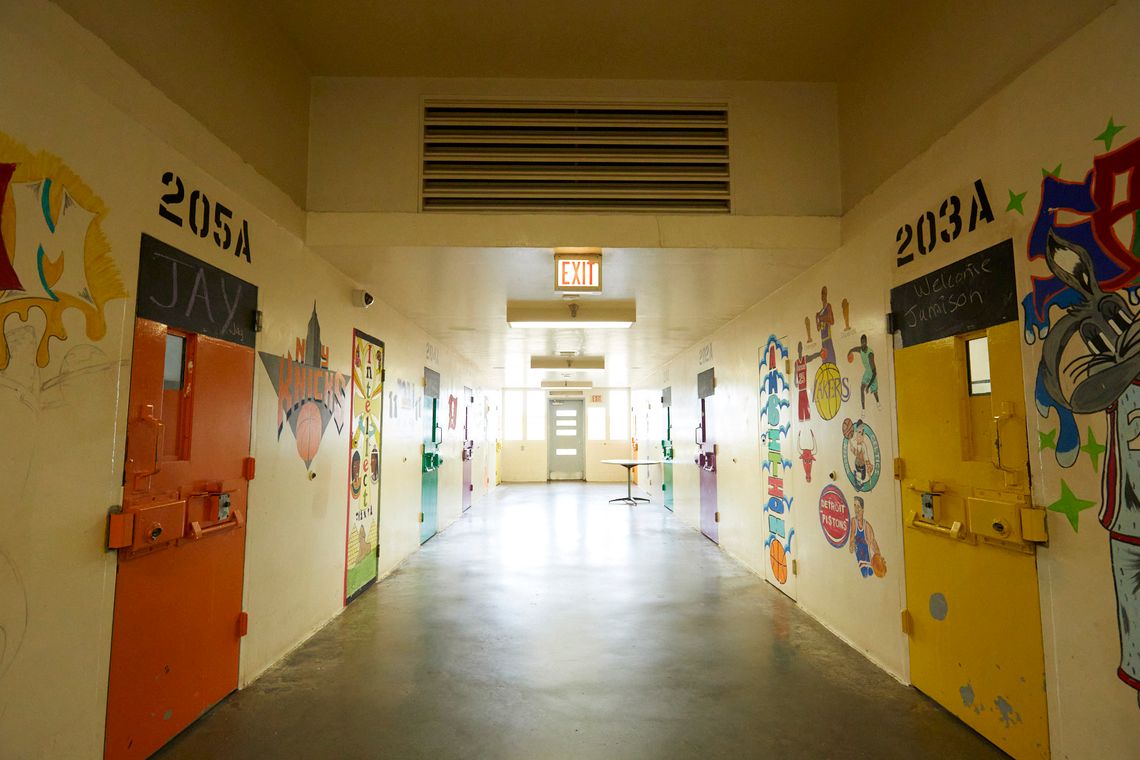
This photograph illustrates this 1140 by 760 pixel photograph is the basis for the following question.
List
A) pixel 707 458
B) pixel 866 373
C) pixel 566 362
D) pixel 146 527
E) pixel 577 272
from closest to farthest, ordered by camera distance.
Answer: pixel 146 527 → pixel 866 373 → pixel 577 272 → pixel 707 458 → pixel 566 362

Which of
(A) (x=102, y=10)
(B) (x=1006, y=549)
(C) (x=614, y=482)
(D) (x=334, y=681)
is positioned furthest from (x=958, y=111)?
(C) (x=614, y=482)

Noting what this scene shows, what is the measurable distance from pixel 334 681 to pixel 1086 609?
3.40m

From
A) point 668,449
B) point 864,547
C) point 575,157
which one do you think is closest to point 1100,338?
point 864,547

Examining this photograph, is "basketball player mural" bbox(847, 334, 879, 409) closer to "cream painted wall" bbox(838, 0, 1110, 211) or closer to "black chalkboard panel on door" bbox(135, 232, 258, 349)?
"cream painted wall" bbox(838, 0, 1110, 211)

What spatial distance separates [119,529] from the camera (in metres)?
2.05

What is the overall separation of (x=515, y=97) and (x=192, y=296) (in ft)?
7.32

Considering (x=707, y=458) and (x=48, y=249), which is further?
(x=707, y=458)

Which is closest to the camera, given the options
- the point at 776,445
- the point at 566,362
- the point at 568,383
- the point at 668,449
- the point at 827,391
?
the point at 827,391

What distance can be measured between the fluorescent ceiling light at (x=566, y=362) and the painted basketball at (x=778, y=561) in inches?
196

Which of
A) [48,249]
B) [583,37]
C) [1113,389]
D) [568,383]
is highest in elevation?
[583,37]

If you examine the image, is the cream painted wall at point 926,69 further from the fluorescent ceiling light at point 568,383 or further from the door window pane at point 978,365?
the fluorescent ceiling light at point 568,383

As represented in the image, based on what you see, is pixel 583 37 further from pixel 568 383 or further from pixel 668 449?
pixel 568 383

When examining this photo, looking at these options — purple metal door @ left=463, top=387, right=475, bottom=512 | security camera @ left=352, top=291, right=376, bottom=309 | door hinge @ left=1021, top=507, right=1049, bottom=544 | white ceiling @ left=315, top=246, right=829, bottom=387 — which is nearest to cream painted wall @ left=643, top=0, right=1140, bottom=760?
door hinge @ left=1021, top=507, right=1049, bottom=544

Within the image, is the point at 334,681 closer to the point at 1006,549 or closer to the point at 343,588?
the point at 343,588
